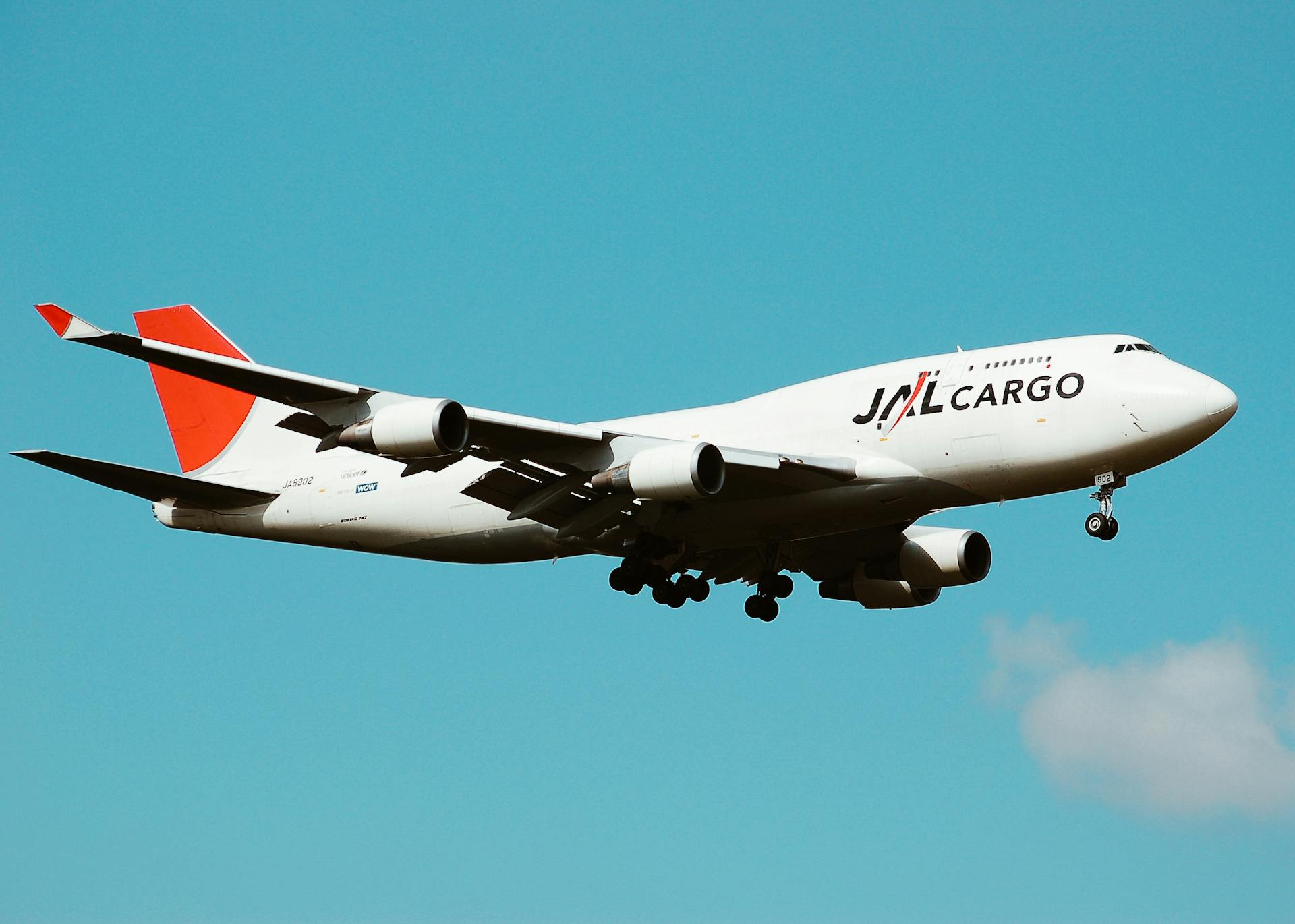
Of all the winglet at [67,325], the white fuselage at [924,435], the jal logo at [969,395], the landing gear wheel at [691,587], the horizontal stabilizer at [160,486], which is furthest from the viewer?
the landing gear wheel at [691,587]

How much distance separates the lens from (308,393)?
99.2 feet

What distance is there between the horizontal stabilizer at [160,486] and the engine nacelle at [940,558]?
1476 centimetres

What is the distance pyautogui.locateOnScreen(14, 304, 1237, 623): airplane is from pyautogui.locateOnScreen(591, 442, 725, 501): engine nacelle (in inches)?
1.6

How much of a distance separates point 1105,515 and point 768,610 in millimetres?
8716

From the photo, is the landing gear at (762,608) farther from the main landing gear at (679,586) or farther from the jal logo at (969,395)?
the jal logo at (969,395)

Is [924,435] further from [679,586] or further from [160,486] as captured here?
[160,486]

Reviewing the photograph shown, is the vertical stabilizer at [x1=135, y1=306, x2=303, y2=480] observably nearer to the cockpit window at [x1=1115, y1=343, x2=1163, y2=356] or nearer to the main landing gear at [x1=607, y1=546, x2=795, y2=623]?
the main landing gear at [x1=607, y1=546, x2=795, y2=623]

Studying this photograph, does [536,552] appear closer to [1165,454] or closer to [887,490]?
[887,490]

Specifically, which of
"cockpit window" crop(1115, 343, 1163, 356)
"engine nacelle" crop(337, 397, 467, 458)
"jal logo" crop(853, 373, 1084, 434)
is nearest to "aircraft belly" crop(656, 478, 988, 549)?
"jal logo" crop(853, 373, 1084, 434)

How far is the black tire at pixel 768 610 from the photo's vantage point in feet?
122

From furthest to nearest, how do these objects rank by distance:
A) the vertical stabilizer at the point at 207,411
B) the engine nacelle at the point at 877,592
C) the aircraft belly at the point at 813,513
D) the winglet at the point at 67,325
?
the vertical stabilizer at the point at 207,411
the engine nacelle at the point at 877,592
the aircraft belly at the point at 813,513
the winglet at the point at 67,325

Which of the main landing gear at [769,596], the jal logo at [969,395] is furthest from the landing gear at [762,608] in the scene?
the jal logo at [969,395]

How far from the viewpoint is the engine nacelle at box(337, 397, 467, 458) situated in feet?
95.9

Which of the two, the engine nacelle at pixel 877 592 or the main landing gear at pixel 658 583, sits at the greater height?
the engine nacelle at pixel 877 592
